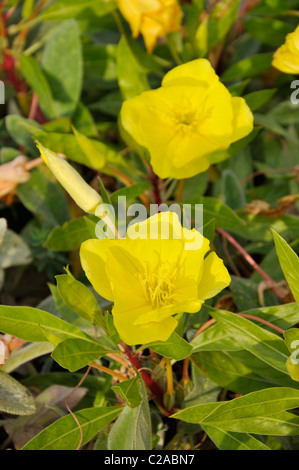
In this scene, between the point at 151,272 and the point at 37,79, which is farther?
the point at 37,79

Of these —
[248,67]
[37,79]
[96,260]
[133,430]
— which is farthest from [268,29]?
[133,430]

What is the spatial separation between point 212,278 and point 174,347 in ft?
0.38

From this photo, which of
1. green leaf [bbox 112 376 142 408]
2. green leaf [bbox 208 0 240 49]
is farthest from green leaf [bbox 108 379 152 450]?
green leaf [bbox 208 0 240 49]

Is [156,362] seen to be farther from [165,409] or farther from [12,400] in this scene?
[12,400]

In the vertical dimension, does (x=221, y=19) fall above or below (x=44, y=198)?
above

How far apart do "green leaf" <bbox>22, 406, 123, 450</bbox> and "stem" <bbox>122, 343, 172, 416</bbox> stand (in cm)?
6

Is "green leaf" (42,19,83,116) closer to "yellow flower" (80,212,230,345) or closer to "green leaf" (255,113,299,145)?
"green leaf" (255,113,299,145)

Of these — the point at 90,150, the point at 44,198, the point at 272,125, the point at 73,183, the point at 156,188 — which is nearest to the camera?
the point at 73,183

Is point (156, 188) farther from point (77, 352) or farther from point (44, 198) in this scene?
point (77, 352)

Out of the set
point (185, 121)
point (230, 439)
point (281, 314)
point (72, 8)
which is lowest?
point (230, 439)

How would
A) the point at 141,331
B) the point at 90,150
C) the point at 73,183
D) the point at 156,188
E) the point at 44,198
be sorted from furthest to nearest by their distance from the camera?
the point at 44,198, the point at 156,188, the point at 90,150, the point at 73,183, the point at 141,331

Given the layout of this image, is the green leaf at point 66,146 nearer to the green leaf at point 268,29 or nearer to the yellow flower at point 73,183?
the yellow flower at point 73,183

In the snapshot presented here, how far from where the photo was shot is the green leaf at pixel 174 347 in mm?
834

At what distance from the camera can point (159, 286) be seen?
0.85m
